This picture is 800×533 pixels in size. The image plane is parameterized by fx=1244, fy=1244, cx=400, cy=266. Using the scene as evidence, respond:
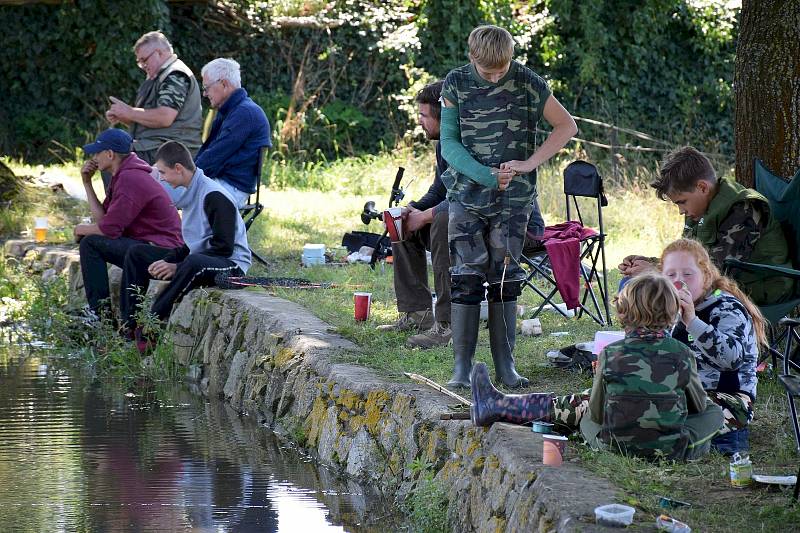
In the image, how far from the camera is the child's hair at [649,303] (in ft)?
13.6

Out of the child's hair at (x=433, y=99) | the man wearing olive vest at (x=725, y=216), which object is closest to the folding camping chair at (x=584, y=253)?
the child's hair at (x=433, y=99)

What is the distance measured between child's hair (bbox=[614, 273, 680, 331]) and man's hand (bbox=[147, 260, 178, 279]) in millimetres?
4410

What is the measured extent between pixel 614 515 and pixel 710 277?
168 cm

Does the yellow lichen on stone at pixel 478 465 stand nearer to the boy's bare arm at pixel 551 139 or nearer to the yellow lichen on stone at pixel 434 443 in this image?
the yellow lichen on stone at pixel 434 443

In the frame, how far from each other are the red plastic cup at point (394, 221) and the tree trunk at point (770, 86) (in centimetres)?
180

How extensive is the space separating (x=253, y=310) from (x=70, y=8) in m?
10.9

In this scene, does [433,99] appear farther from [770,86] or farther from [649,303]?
[649,303]

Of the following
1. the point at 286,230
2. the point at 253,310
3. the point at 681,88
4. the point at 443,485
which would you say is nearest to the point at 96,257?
the point at 253,310

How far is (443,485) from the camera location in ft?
15.3

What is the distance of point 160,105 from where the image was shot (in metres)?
9.33

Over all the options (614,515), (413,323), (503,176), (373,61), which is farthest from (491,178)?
(373,61)

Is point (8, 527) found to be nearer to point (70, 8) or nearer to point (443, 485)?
point (443, 485)

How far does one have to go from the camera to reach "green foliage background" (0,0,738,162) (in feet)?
56.3

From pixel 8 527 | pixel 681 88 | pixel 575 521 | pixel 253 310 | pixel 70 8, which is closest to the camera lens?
pixel 575 521
